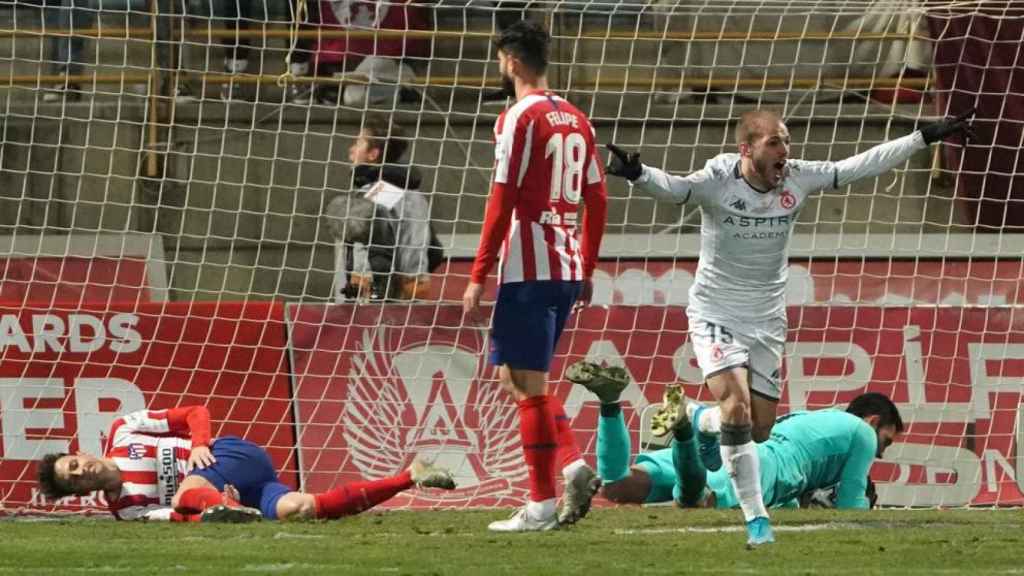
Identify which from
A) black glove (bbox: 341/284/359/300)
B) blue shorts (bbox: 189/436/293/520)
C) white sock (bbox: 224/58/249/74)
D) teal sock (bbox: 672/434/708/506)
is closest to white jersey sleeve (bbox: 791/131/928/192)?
teal sock (bbox: 672/434/708/506)

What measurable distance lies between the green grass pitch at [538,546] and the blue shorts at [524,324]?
0.73m

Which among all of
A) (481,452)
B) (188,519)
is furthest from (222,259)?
(188,519)

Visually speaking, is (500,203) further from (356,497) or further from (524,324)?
(356,497)

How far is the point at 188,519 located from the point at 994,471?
465 cm

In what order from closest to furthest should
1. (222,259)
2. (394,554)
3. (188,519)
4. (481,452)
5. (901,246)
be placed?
(394,554)
(188,519)
(481,452)
(901,246)
(222,259)

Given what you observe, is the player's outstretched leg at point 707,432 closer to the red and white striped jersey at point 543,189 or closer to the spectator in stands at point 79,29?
the red and white striped jersey at point 543,189

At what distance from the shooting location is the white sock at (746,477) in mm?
7641

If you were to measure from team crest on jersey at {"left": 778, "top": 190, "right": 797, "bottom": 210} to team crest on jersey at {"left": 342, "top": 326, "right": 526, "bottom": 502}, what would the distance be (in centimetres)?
314

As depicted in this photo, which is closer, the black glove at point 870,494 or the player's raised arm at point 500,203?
the player's raised arm at point 500,203

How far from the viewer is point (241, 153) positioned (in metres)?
14.0

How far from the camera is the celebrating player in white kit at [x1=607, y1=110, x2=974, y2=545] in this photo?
8.32 metres

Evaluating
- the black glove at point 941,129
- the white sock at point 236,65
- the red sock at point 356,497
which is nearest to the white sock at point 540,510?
the red sock at point 356,497

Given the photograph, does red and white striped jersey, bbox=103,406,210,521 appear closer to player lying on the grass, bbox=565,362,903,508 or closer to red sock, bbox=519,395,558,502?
player lying on the grass, bbox=565,362,903,508

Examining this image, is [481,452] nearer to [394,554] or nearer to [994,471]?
[994,471]
